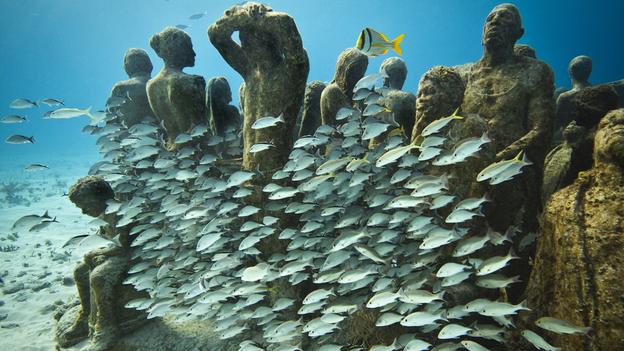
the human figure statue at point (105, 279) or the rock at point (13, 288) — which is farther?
the rock at point (13, 288)

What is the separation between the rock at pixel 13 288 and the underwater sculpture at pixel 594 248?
16163 millimetres

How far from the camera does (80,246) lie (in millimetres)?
6211

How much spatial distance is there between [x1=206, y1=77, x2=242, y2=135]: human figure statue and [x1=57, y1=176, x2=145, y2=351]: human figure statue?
2.68 meters

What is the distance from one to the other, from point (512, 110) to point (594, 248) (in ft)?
9.40

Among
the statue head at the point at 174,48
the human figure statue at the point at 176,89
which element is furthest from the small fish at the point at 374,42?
the statue head at the point at 174,48

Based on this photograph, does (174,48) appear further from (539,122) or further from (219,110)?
(539,122)

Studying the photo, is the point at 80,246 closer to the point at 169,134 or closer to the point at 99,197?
the point at 99,197

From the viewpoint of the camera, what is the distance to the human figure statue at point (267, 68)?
20.5ft

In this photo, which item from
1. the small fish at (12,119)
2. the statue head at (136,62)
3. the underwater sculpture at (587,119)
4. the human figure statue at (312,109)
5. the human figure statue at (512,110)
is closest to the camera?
the underwater sculpture at (587,119)

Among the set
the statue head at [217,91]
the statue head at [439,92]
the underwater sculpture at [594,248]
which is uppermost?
the statue head at [217,91]

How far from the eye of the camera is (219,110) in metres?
8.03

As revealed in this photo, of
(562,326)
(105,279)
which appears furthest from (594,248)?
(105,279)

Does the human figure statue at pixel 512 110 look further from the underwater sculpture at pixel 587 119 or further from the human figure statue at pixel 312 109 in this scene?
the human figure statue at pixel 312 109

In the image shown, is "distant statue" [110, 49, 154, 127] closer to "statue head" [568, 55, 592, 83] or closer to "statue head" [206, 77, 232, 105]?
"statue head" [206, 77, 232, 105]
